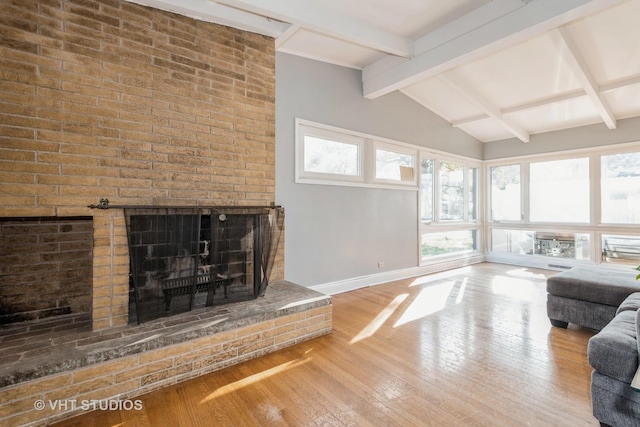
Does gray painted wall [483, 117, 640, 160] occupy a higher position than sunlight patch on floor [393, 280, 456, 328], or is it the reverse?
gray painted wall [483, 117, 640, 160]

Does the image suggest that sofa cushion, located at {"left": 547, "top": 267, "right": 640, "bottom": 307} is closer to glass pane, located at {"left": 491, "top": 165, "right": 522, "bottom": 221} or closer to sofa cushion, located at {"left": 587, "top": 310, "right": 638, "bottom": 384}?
sofa cushion, located at {"left": 587, "top": 310, "right": 638, "bottom": 384}

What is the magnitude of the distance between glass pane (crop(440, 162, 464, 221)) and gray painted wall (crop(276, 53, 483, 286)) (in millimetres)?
878

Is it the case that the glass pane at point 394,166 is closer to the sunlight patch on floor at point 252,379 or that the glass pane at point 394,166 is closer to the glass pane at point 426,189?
the glass pane at point 426,189

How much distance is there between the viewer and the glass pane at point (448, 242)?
5414 mm

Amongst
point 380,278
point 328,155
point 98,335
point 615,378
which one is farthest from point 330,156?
point 615,378

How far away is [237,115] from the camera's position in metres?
2.92

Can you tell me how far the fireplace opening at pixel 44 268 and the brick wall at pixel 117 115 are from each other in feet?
0.81

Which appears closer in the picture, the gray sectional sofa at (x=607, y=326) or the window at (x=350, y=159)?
the gray sectional sofa at (x=607, y=326)

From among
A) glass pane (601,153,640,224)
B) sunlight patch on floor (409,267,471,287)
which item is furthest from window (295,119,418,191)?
glass pane (601,153,640,224)

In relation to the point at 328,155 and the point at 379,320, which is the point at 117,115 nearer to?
the point at 328,155

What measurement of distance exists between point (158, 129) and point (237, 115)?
0.74m

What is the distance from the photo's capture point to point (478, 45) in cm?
304

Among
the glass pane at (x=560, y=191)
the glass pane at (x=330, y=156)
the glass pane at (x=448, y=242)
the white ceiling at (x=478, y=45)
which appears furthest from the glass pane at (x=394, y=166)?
the glass pane at (x=560, y=191)

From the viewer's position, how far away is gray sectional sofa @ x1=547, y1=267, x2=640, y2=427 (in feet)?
4.93
